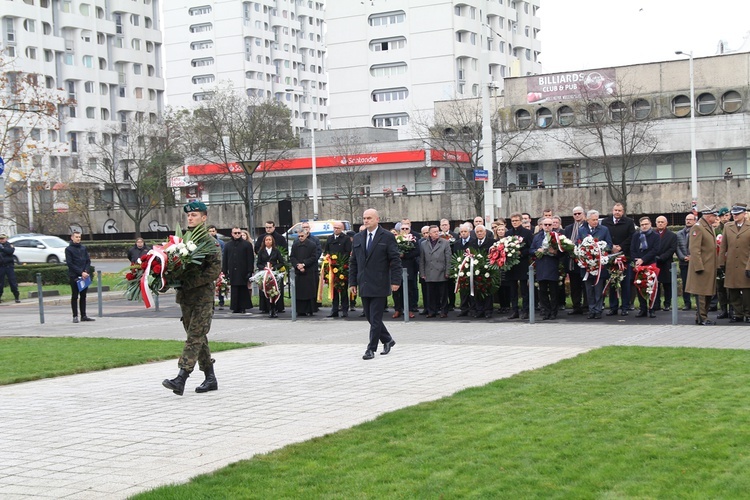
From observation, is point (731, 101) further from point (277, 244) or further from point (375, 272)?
point (375, 272)

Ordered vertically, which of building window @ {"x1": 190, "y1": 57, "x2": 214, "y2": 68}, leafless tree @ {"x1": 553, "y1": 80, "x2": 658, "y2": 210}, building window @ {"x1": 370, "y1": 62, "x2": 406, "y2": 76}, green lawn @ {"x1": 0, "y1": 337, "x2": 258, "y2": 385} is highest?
building window @ {"x1": 190, "y1": 57, "x2": 214, "y2": 68}

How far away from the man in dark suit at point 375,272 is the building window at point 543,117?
6129 centimetres

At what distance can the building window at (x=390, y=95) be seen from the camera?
102 metres

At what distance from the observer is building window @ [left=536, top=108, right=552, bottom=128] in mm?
73562

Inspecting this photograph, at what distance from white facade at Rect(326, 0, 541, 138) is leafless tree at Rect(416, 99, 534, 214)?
20.7 meters

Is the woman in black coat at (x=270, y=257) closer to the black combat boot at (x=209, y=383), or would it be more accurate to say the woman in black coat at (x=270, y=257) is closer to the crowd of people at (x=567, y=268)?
the crowd of people at (x=567, y=268)

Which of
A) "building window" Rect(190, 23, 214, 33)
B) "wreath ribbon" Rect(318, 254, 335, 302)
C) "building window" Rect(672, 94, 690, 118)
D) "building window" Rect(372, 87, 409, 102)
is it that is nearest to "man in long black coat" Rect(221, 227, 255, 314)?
"wreath ribbon" Rect(318, 254, 335, 302)

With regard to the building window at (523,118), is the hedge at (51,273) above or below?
below

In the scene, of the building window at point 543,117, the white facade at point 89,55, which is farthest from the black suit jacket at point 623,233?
the white facade at point 89,55

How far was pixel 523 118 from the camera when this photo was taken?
75.0 metres

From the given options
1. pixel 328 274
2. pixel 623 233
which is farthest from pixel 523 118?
pixel 623 233

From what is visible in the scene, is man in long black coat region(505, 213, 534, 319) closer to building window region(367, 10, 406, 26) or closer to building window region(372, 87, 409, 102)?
building window region(372, 87, 409, 102)

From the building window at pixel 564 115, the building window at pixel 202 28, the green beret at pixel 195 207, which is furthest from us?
the building window at pixel 202 28

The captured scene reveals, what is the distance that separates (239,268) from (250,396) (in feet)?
41.6
